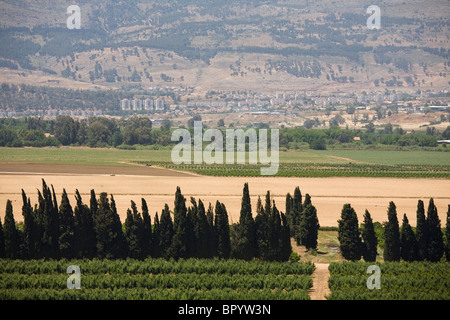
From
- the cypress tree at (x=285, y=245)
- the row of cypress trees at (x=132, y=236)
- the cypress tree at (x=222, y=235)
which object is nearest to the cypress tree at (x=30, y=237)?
the row of cypress trees at (x=132, y=236)

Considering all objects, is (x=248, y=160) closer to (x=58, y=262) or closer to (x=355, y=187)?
(x=355, y=187)

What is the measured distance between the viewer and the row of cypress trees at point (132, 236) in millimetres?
44969

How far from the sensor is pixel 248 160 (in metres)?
106

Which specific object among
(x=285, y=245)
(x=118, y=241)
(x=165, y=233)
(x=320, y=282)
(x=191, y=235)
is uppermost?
(x=165, y=233)

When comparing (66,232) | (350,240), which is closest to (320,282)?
(350,240)

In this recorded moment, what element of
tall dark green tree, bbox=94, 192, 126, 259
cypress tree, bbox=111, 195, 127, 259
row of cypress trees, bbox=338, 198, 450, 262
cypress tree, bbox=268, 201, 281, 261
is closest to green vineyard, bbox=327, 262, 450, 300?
row of cypress trees, bbox=338, 198, 450, 262

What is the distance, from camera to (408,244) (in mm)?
46375

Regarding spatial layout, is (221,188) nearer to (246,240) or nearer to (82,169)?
(82,169)

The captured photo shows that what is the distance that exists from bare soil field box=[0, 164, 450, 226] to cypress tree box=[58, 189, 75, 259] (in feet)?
31.4

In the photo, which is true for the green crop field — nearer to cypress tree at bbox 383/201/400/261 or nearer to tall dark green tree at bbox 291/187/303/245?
tall dark green tree at bbox 291/187/303/245

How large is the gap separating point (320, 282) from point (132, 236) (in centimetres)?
1074

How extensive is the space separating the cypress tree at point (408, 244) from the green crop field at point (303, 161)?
38907 mm
